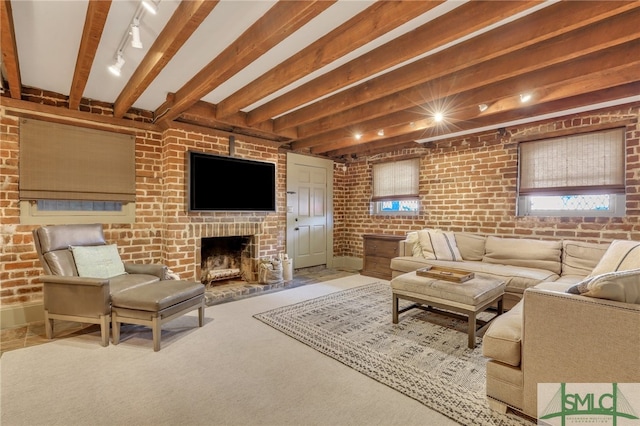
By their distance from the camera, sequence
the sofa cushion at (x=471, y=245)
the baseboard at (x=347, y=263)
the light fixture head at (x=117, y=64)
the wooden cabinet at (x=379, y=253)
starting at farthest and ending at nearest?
1. the baseboard at (x=347, y=263)
2. the wooden cabinet at (x=379, y=253)
3. the sofa cushion at (x=471, y=245)
4. the light fixture head at (x=117, y=64)

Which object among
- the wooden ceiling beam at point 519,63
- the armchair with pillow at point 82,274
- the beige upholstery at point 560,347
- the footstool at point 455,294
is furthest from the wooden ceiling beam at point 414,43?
the armchair with pillow at point 82,274

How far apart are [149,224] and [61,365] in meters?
2.00

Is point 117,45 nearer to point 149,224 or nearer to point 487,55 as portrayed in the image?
point 149,224

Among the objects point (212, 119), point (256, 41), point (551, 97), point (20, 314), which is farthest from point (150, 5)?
point (551, 97)

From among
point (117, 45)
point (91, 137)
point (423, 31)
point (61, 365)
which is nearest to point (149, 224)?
point (91, 137)

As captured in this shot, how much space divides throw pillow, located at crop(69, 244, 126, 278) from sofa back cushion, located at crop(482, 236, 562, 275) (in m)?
4.50

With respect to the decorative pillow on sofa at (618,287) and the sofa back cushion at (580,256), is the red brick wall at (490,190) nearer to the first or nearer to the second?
the sofa back cushion at (580,256)

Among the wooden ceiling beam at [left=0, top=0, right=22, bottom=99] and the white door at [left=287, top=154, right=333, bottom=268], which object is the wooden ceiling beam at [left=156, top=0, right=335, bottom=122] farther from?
the white door at [left=287, top=154, right=333, bottom=268]

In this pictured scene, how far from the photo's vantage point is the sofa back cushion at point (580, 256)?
3.23 metres

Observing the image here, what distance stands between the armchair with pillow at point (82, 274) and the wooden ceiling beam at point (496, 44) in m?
2.92

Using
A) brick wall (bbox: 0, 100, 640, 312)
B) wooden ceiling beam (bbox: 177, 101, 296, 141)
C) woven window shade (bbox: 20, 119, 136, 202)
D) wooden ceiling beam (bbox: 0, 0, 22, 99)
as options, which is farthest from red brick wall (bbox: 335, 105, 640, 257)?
wooden ceiling beam (bbox: 0, 0, 22, 99)

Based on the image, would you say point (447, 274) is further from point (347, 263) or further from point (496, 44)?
point (347, 263)

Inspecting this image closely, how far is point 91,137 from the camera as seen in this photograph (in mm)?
3469

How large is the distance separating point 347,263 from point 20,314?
16.4 feet
